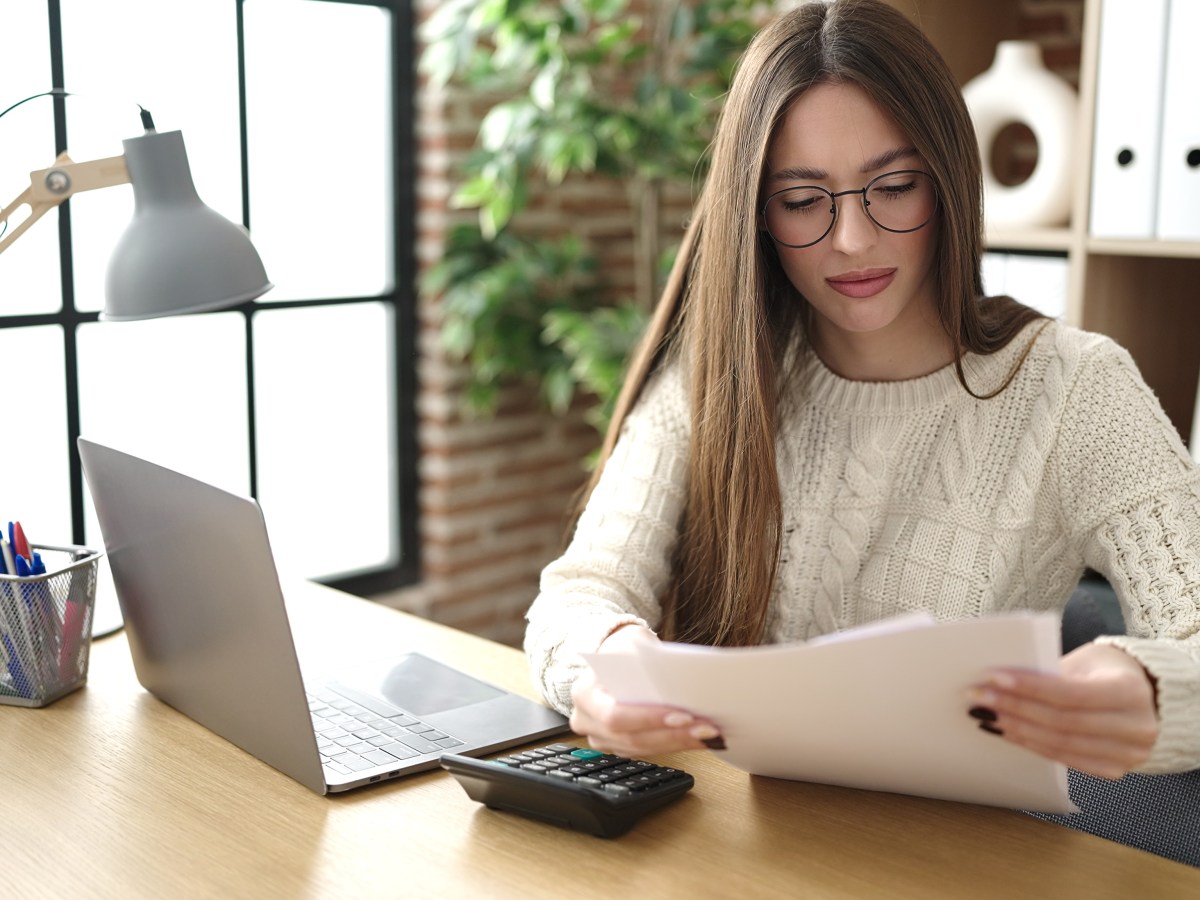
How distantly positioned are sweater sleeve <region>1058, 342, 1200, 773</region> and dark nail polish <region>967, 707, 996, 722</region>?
26 centimetres

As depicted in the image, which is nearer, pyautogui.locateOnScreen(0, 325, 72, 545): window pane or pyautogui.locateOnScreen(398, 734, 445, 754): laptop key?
pyautogui.locateOnScreen(398, 734, 445, 754): laptop key

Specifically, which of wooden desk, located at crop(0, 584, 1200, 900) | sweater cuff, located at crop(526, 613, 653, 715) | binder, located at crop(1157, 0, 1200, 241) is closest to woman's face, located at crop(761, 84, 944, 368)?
sweater cuff, located at crop(526, 613, 653, 715)

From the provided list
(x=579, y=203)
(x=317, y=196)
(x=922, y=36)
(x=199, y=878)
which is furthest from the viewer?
(x=579, y=203)

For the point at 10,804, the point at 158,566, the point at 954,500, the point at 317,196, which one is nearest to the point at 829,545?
the point at 954,500

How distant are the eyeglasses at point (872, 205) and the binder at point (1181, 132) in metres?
0.87

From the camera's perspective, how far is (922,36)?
4.37 feet

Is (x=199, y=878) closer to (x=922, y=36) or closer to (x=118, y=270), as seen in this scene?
(x=118, y=270)

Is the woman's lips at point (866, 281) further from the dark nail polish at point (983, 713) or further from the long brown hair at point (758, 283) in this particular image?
the dark nail polish at point (983, 713)

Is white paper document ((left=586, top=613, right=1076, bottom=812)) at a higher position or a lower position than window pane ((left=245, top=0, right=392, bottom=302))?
lower

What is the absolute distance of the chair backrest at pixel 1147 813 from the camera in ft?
3.70

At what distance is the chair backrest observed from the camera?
113cm

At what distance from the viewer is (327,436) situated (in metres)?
2.88

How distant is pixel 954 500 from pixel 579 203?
185cm

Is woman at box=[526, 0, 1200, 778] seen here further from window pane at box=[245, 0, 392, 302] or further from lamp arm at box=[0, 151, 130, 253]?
window pane at box=[245, 0, 392, 302]
